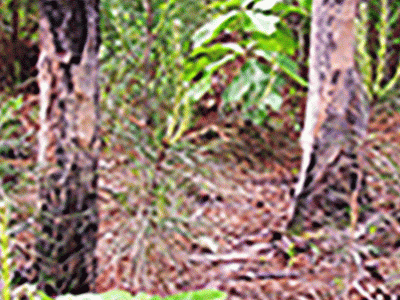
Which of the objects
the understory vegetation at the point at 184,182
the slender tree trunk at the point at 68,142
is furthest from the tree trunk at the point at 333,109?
the slender tree trunk at the point at 68,142

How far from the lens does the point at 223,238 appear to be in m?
1.41

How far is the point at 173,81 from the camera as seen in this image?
4.38 feet

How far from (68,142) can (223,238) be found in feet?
1.76

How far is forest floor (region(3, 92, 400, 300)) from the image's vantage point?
1.24 m

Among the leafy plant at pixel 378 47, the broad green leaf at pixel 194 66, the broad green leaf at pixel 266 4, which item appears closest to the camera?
the broad green leaf at pixel 266 4

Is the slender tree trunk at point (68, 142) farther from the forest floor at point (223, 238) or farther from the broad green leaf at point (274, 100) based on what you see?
the broad green leaf at point (274, 100)

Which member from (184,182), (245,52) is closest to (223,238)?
(184,182)

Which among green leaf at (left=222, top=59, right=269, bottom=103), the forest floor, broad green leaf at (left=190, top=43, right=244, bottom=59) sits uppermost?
broad green leaf at (left=190, top=43, right=244, bottom=59)

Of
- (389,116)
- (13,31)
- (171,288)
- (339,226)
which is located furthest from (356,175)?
(13,31)

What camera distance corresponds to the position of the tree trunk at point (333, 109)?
1.30 meters

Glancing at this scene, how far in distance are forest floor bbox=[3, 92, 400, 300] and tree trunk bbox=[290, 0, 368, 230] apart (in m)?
0.07

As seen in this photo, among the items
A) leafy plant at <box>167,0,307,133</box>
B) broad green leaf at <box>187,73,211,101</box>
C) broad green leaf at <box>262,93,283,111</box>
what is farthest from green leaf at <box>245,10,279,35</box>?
broad green leaf at <box>262,93,283,111</box>

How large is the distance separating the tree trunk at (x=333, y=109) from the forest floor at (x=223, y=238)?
0.24 ft

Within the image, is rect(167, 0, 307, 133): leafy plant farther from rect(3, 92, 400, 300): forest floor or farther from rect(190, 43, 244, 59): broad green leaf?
rect(3, 92, 400, 300): forest floor
